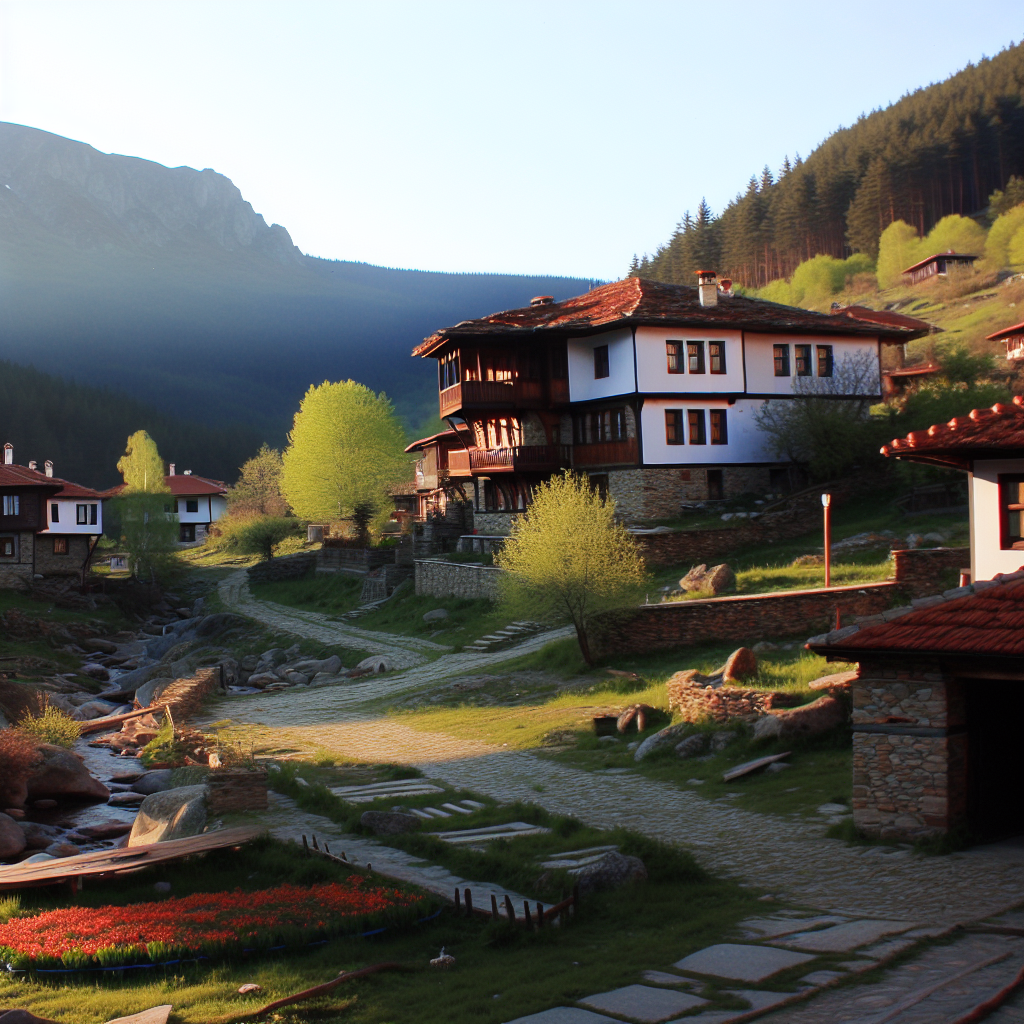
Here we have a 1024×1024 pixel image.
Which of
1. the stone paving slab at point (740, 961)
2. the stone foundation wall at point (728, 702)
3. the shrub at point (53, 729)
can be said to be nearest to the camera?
the stone paving slab at point (740, 961)

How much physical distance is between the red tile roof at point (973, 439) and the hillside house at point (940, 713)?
14.0 feet

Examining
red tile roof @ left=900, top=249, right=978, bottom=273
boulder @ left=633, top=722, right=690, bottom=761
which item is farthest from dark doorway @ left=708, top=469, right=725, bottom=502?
red tile roof @ left=900, top=249, right=978, bottom=273

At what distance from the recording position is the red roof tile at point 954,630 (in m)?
10.6

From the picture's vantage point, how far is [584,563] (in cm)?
2391

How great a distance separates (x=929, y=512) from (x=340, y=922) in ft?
91.2

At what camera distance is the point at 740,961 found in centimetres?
787

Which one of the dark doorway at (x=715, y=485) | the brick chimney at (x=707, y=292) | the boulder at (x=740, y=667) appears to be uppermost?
the brick chimney at (x=707, y=292)

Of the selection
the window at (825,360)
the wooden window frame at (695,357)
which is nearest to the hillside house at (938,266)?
the window at (825,360)

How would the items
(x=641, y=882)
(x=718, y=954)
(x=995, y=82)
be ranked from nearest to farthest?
(x=718, y=954)
(x=641, y=882)
(x=995, y=82)

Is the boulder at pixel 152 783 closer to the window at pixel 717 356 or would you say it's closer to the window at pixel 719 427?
the window at pixel 719 427

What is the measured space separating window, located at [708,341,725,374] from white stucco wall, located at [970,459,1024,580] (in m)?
Answer: 22.3

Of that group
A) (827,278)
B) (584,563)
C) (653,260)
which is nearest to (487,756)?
(584,563)

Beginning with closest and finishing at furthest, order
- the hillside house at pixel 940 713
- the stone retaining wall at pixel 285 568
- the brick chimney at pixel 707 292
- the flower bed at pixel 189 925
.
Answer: the flower bed at pixel 189 925 < the hillside house at pixel 940 713 < the brick chimney at pixel 707 292 < the stone retaining wall at pixel 285 568

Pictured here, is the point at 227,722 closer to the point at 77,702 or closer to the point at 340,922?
the point at 77,702
